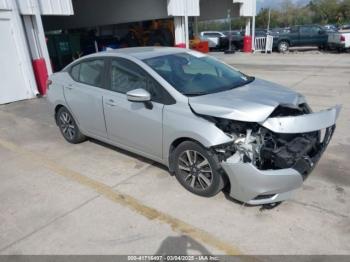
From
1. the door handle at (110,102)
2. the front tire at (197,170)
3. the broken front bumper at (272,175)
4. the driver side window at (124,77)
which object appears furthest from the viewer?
the door handle at (110,102)

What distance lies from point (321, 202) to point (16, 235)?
329 cm

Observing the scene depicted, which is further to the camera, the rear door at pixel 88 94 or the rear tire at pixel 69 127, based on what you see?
the rear tire at pixel 69 127

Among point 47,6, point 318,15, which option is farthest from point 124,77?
point 318,15

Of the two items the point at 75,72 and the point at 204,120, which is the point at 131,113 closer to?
the point at 204,120

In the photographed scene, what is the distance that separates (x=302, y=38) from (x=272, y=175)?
2055 cm

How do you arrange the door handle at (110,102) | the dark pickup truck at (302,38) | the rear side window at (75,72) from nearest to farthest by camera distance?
the door handle at (110,102)
the rear side window at (75,72)
the dark pickup truck at (302,38)

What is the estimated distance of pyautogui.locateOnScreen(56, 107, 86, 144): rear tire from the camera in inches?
209

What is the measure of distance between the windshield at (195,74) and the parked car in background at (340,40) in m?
16.7

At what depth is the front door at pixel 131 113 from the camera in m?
3.79

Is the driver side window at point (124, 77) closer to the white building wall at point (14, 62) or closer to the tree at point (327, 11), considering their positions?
the white building wall at point (14, 62)

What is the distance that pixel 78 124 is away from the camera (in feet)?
16.8

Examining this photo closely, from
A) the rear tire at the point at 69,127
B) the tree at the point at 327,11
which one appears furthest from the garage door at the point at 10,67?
the tree at the point at 327,11

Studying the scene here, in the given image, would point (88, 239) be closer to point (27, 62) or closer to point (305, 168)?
point (305, 168)

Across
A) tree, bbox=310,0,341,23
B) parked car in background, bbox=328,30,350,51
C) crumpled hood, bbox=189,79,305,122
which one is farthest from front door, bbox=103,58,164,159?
tree, bbox=310,0,341,23
